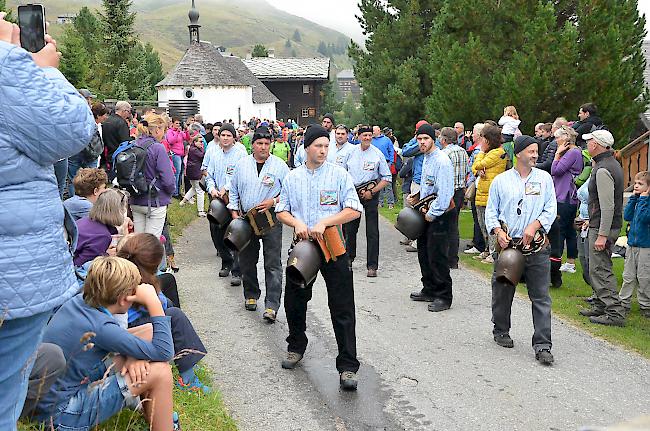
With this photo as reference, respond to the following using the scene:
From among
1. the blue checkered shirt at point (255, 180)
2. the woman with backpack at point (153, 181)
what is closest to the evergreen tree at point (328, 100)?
the woman with backpack at point (153, 181)

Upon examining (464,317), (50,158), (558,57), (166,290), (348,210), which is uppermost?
(558,57)

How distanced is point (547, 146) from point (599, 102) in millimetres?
4442

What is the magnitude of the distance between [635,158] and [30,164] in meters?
17.5

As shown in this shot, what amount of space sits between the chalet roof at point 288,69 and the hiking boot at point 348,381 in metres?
74.2

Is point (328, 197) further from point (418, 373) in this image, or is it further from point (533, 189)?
point (533, 189)

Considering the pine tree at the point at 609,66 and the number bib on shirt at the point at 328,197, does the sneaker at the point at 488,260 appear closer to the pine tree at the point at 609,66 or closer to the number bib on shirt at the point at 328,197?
the pine tree at the point at 609,66

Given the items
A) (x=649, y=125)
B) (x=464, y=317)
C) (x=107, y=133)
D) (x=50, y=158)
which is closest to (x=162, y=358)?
(x=50, y=158)

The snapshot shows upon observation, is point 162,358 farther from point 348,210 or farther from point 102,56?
point 102,56

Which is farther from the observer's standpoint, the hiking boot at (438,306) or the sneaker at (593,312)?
the hiking boot at (438,306)

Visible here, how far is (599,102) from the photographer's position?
1466cm

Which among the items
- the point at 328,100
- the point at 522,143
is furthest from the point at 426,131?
the point at 328,100

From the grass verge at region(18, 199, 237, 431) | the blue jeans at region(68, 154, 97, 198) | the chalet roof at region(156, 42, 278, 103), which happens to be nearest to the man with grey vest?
the grass verge at region(18, 199, 237, 431)

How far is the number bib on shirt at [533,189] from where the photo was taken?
6828 millimetres

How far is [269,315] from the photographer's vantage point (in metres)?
7.94
